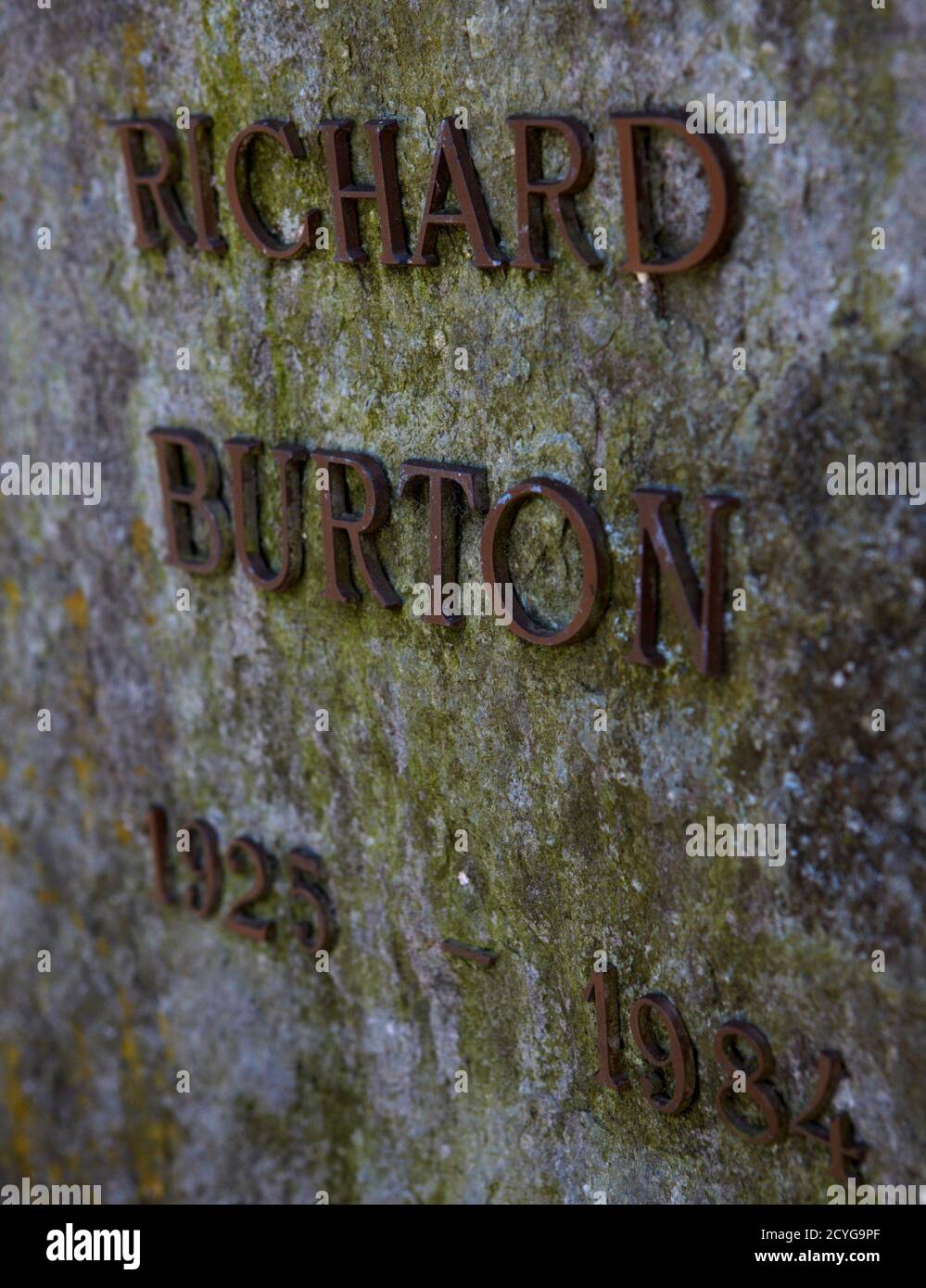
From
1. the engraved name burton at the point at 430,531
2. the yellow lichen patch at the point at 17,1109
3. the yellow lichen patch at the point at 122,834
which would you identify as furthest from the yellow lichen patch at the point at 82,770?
the yellow lichen patch at the point at 17,1109

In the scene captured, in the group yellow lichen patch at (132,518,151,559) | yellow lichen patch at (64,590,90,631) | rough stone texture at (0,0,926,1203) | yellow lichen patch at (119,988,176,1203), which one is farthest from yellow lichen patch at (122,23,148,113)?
yellow lichen patch at (119,988,176,1203)

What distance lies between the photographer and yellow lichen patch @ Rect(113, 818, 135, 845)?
10.3 feet

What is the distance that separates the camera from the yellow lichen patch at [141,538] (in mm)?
2904

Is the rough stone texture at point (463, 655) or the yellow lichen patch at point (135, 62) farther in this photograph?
the yellow lichen patch at point (135, 62)

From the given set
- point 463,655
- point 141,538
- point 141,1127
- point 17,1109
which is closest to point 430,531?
point 463,655

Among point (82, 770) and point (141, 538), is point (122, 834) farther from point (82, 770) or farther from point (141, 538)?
point (141, 538)

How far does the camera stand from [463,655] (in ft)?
7.50

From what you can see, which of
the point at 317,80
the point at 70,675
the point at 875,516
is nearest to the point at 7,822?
the point at 70,675

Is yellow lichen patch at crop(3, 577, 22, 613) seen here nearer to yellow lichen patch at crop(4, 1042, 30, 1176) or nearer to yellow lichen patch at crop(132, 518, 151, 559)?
yellow lichen patch at crop(132, 518, 151, 559)

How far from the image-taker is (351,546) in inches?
94.4

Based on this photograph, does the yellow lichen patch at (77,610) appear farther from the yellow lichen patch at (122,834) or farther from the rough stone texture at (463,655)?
the yellow lichen patch at (122,834)

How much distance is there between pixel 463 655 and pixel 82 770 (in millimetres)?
1372

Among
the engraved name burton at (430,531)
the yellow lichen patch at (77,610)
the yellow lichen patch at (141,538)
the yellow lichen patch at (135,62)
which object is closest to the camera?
the engraved name burton at (430,531)

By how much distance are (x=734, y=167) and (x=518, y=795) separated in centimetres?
108
